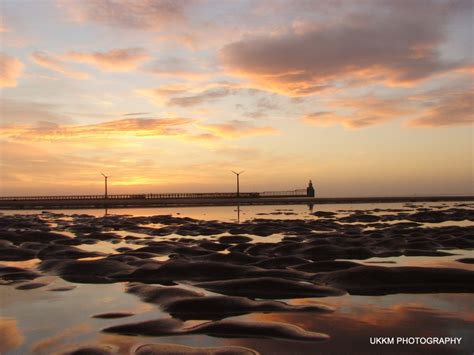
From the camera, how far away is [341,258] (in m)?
13.6

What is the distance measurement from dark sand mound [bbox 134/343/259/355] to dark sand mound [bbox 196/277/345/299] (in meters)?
2.86

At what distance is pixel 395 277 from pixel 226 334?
4.73 meters

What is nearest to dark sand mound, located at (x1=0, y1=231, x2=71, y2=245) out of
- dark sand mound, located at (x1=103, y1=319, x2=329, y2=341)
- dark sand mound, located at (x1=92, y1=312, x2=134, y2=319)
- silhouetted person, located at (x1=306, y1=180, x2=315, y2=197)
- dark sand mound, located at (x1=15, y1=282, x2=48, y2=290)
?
dark sand mound, located at (x1=15, y1=282, x2=48, y2=290)

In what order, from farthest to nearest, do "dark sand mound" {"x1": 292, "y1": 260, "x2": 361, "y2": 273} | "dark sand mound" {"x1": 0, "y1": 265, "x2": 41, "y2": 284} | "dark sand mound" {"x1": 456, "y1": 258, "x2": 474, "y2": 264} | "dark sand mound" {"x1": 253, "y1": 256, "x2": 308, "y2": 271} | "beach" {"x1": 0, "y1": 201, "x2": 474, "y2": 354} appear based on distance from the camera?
"dark sand mound" {"x1": 456, "y1": 258, "x2": 474, "y2": 264}, "dark sand mound" {"x1": 253, "y1": 256, "x2": 308, "y2": 271}, "dark sand mound" {"x1": 292, "y1": 260, "x2": 361, "y2": 273}, "dark sand mound" {"x1": 0, "y1": 265, "x2": 41, "y2": 284}, "beach" {"x1": 0, "y1": 201, "x2": 474, "y2": 354}

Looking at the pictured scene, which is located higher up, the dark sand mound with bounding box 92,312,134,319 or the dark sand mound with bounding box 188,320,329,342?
the dark sand mound with bounding box 188,320,329,342

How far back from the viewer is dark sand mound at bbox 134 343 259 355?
524 centimetres

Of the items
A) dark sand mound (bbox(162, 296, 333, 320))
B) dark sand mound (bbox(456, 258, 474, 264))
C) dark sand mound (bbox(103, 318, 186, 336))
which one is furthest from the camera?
dark sand mound (bbox(456, 258, 474, 264))

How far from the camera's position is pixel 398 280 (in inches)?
363

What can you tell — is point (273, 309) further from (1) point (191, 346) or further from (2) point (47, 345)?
(2) point (47, 345)

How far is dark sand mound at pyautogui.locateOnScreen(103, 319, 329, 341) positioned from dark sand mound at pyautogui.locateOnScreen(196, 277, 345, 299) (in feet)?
6.65

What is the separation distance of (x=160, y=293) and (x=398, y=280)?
15.8ft

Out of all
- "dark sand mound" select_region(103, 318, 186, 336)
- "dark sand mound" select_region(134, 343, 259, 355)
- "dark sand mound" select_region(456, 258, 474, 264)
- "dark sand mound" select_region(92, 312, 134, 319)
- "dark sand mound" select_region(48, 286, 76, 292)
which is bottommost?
"dark sand mound" select_region(456, 258, 474, 264)

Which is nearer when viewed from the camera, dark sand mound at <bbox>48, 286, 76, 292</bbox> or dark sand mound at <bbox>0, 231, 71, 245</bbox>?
dark sand mound at <bbox>48, 286, 76, 292</bbox>

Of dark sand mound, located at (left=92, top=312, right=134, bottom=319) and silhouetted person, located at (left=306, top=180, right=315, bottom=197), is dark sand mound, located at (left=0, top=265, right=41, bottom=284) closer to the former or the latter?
dark sand mound, located at (left=92, top=312, right=134, bottom=319)
